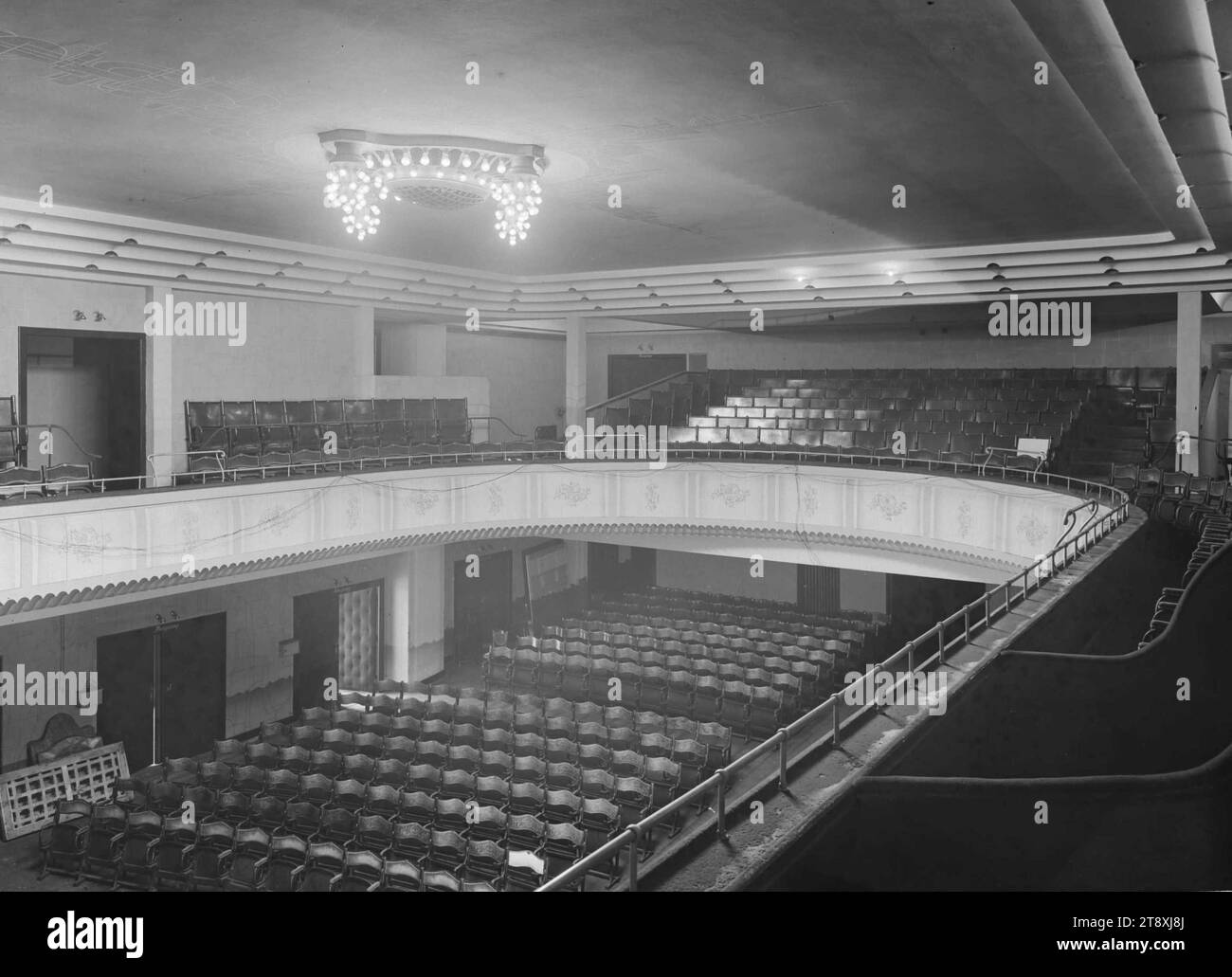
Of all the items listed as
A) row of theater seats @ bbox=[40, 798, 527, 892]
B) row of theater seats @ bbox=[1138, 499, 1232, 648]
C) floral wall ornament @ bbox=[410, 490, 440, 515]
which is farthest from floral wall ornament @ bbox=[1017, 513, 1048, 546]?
floral wall ornament @ bbox=[410, 490, 440, 515]

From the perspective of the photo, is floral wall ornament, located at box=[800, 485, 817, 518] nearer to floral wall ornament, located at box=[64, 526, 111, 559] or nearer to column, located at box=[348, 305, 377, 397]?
column, located at box=[348, 305, 377, 397]

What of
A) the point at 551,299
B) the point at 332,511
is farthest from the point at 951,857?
the point at 551,299

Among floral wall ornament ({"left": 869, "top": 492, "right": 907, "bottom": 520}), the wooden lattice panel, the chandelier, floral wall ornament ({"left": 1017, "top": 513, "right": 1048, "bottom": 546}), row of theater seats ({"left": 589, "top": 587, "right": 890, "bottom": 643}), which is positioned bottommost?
the wooden lattice panel

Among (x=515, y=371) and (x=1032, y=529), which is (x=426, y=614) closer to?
(x=515, y=371)

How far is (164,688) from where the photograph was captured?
52.9ft

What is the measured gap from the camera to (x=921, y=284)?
640 inches

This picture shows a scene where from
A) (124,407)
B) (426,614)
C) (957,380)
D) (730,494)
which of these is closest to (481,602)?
(426,614)

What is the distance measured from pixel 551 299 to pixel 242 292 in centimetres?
578

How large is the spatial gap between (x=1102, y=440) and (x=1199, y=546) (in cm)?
868

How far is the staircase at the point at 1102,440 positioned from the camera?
16.2m

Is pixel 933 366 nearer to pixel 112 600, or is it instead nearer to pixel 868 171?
pixel 868 171

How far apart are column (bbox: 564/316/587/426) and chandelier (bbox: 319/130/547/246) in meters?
12.1

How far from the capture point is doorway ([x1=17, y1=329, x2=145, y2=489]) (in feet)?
51.3

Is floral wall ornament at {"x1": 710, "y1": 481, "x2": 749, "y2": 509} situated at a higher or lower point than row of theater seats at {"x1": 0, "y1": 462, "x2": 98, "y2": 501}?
lower
